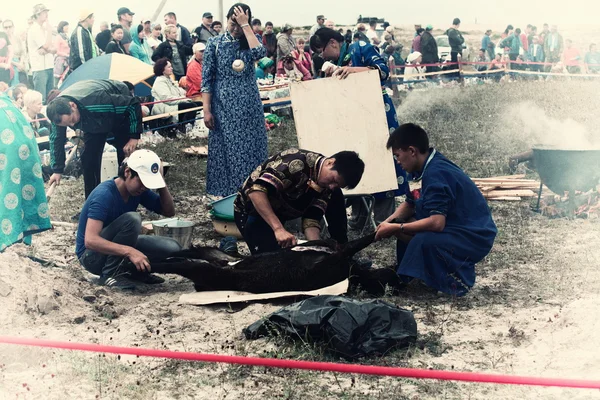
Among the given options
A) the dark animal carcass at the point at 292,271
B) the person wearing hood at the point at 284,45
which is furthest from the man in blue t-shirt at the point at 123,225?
the person wearing hood at the point at 284,45

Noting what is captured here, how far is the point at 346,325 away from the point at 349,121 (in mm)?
3181

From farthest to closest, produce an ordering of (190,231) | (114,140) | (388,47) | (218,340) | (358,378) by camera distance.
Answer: (388,47) → (114,140) → (190,231) → (218,340) → (358,378)

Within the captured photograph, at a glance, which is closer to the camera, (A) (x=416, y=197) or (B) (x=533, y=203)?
(A) (x=416, y=197)

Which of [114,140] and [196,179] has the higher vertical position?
[114,140]

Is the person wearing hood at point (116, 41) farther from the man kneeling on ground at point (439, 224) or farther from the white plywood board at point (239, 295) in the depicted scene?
the man kneeling on ground at point (439, 224)

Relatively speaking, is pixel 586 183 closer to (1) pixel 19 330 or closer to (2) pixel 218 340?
(2) pixel 218 340

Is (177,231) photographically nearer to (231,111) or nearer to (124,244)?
(124,244)

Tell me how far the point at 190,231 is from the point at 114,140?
1.65 m

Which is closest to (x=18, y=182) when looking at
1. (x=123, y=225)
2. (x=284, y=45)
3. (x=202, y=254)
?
(x=123, y=225)

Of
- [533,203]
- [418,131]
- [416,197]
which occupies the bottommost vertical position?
[533,203]

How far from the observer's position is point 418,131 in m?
6.08

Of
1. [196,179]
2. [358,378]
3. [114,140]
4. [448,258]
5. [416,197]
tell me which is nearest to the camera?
[358,378]

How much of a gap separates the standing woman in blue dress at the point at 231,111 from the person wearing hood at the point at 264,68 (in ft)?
28.5

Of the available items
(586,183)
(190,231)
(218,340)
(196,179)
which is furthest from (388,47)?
(218,340)
